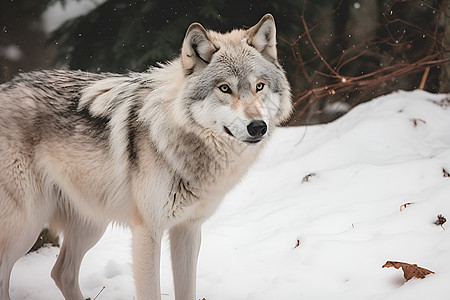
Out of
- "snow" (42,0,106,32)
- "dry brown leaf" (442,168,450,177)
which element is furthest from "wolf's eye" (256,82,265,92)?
"snow" (42,0,106,32)

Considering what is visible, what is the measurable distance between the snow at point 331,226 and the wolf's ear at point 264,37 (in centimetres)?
139

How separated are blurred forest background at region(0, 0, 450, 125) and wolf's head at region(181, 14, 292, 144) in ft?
11.6

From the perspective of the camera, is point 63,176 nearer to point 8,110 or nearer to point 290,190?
point 8,110

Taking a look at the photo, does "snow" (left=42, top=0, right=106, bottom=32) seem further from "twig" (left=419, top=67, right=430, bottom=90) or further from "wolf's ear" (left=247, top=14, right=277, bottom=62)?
"wolf's ear" (left=247, top=14, right=277, bottom=62)

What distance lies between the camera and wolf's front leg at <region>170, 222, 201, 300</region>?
3.28 meters

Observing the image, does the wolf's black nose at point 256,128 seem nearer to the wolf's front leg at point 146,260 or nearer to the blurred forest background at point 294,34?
the wolf's front leg at point 146,260

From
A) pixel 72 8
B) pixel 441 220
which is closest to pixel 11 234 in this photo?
pixel 441 220

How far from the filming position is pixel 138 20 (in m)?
7.27

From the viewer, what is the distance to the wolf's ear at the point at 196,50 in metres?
2.87

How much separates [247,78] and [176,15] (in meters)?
4.66

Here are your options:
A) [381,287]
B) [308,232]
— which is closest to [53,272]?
[308,232]

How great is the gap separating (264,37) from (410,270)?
1.69 m

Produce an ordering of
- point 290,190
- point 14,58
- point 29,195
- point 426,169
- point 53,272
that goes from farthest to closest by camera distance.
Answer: point 14,58 → point 290,190 → point 426,169 → point 53,272 → point 29,195

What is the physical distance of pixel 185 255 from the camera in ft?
10.8
